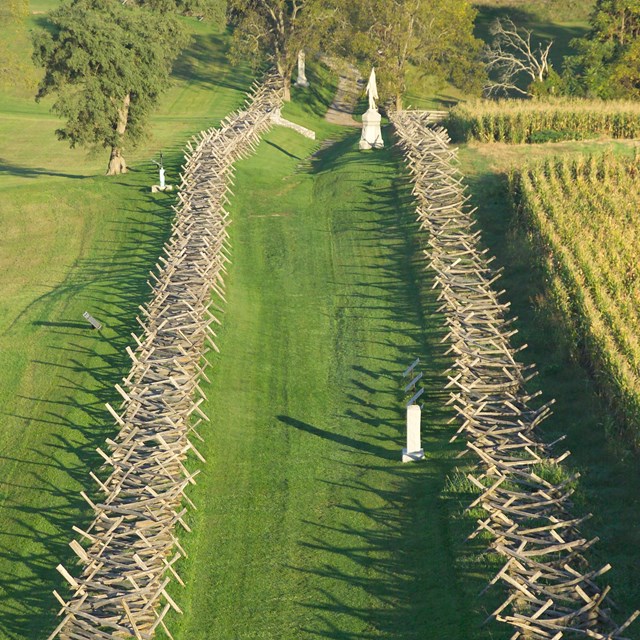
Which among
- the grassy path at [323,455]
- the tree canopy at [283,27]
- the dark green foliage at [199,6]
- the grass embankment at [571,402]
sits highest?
the grass embankment at [571,402]

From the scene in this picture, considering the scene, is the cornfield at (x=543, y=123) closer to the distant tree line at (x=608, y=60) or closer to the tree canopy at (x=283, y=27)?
the distant tree line at (x=608, y=60)

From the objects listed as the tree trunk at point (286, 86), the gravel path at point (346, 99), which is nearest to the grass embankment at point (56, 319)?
the tree trunk at point (286, 86)

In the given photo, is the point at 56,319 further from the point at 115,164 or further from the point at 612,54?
the point at 612,54

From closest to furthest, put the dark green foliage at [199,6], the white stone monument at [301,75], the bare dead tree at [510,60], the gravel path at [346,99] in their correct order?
1. the dark green foliage at [199,6]
2. the gravel path at [346,99]
3. the bare dead tree at [510,60]
4. the white stone monument at [301,75]

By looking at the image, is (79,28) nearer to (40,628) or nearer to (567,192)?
(567,192)

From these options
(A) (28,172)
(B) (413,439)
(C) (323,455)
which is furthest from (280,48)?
(B) (413,439)

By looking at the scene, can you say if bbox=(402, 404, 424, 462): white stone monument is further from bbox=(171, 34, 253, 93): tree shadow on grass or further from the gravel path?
bbox=(171, 34, 253, 93): tree shadow on grass

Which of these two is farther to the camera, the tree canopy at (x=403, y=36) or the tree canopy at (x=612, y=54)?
the tree canopy at (x=403, y=36)
